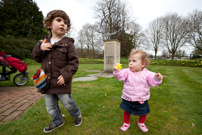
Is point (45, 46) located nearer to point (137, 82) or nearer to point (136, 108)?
point (137, 82)

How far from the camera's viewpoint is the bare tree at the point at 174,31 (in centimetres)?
2457

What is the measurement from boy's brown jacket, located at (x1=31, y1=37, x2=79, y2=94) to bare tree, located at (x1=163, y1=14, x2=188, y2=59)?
29.4 metres

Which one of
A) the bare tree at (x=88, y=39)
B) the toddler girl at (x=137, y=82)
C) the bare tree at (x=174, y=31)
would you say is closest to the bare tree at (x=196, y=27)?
the bare tree at (x=174, y=31)

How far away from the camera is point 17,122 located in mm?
1972

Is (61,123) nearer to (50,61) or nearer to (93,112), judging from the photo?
(93,112)

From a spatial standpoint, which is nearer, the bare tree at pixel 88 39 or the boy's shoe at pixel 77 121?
the boy's shoe at pixel 77 121

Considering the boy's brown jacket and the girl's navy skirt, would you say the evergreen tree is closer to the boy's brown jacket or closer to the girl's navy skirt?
the boy's brown jacket

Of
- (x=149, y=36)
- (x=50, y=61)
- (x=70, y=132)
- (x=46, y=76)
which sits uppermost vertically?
(x=149, y=36)

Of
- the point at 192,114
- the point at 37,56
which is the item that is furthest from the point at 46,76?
the point at 192,114

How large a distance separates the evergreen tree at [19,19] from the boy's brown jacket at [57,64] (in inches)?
808

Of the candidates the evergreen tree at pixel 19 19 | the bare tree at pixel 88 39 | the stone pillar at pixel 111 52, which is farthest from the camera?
the bare tree at pixel 88 39

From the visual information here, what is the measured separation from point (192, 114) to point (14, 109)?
3.90 meters

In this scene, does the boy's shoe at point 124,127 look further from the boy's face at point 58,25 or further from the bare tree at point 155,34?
the bare tree at point 155,34

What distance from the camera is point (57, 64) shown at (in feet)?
5.19
